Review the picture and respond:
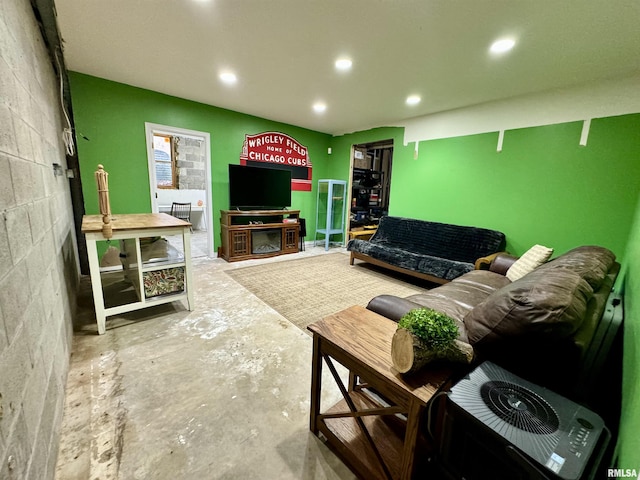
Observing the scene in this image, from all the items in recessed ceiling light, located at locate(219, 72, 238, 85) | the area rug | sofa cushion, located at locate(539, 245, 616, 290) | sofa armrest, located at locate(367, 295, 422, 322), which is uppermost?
recessed ceiling light, located at locate(219, 72, 238, 85)

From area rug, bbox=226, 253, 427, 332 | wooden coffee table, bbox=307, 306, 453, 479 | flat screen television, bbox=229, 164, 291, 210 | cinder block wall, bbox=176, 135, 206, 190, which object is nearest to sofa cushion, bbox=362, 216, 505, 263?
area rug, bbox=226, 253, 427, 332

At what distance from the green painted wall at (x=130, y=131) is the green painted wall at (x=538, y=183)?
10.0ft

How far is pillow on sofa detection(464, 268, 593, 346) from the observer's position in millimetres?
862

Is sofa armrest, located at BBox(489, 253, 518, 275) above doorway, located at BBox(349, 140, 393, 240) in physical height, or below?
below

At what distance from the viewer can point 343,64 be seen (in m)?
2.49

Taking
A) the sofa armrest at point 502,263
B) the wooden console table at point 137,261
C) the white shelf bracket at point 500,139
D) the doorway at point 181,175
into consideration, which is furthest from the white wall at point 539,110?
the doorway at point 181,175

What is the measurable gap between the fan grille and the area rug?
162 cm

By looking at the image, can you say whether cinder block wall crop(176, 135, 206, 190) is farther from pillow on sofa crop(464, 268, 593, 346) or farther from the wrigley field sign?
pillow on sofa crop(464, 268, 593, 346)

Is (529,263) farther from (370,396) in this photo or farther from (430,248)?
(370,396)

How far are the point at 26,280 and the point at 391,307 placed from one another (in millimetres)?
1719

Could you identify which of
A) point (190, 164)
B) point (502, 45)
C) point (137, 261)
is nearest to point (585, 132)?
point (502, 45)

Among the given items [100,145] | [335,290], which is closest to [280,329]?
[335,290]

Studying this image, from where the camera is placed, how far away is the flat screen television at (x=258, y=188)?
424 cm

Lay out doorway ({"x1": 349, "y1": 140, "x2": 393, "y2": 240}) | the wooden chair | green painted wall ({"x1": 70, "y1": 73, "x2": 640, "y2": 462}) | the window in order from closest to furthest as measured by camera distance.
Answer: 1. green painted wall ({"x1": 70, "y1": 73, "x2": 640, "y2": 462})
2. doorway ({"x1": 349, "y1": 140, "x2": 393, "y2": 240})
3. the wooden chair
4. the window
